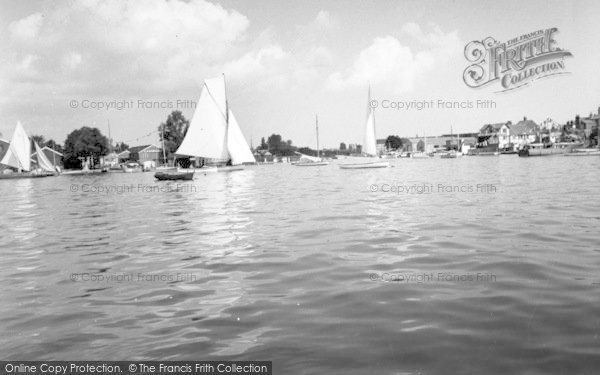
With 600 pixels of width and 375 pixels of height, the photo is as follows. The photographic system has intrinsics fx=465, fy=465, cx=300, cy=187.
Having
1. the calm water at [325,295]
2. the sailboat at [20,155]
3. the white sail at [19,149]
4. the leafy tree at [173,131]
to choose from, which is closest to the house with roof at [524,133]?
the leafy tree at [173,131]

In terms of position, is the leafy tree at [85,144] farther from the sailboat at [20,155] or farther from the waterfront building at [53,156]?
the sailboat at [20,155]

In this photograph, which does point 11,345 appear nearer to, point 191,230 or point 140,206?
point 191,230

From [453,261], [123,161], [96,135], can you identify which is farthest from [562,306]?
[123,161]

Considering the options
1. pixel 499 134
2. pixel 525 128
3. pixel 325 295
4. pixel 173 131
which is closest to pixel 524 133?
pixel 525 128

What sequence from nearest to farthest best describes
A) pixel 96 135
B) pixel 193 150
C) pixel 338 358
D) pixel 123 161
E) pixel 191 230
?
pixel 338 358 < pixel 191 230 < pixel 193 150 < pixel 96 135 < pixel 123 161

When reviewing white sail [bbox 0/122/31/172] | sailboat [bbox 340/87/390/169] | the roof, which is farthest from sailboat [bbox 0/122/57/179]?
the roof

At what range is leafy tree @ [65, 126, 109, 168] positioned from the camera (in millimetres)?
124438

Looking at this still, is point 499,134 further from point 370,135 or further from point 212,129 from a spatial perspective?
point 212,129

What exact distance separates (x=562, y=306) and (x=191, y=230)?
506 inches

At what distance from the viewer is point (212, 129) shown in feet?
229

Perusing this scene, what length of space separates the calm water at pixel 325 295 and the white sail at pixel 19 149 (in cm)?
8682

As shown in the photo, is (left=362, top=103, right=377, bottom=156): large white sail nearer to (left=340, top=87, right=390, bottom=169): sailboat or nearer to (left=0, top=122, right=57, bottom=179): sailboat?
(left=340, top=87, right=390, bottom=169): sailboat

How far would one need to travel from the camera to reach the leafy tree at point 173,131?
14162 cm

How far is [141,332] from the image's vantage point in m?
6.97
